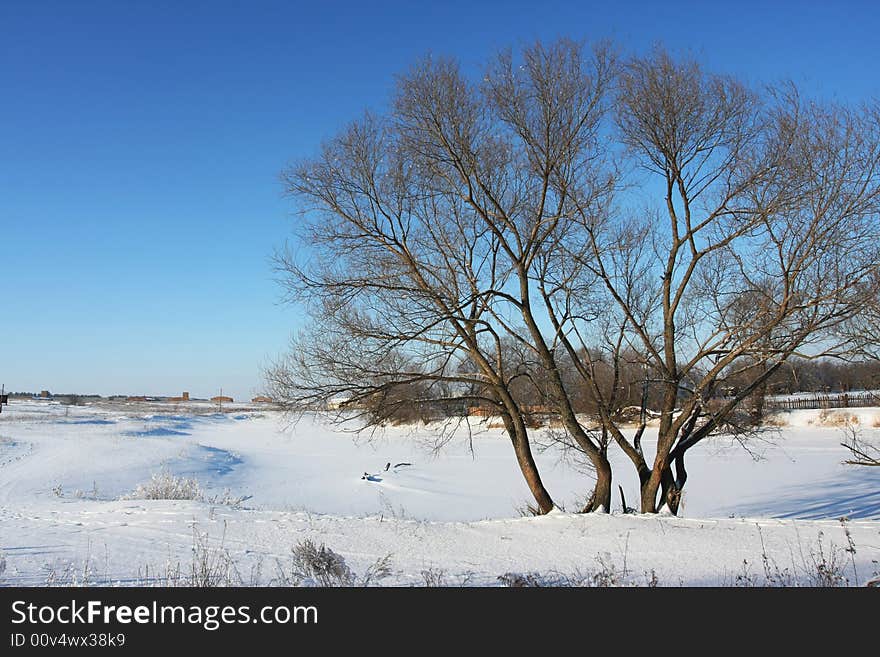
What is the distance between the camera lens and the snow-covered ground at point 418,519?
7477 millimetres

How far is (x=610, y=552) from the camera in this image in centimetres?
862

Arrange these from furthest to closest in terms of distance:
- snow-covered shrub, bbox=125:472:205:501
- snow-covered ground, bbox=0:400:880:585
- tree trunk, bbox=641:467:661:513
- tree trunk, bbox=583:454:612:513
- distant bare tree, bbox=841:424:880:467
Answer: snow-covered shrub, bbox=125:472:205:501 → tree trunk, bbox=583:454:612:513 → tree trunk, bbox=641:467:661:513 → distant bare tree, bbox=841:424:880:467 → snow-covered ground, bbox=0:400:880:585

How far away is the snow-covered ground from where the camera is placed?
294 inches

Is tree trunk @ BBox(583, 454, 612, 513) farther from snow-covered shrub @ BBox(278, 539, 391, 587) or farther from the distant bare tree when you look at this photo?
snow-covered shrub @ BBox(278, 539, 391, 587)

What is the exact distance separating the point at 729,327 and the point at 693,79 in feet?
15.1

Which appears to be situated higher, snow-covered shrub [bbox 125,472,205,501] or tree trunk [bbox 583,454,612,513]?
tree trunk [bbox 583,454,612,513]

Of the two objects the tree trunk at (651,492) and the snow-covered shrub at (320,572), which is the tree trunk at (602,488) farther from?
the snow-covered shrub at (320,572)

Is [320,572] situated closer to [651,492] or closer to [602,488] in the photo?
[602,488]

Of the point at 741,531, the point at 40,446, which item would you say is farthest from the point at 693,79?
the point at 40,446

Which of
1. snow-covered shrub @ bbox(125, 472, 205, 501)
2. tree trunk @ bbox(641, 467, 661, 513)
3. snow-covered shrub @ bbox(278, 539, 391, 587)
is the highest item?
snow-covered shrub @ bbox(278, 539, 391, 587)

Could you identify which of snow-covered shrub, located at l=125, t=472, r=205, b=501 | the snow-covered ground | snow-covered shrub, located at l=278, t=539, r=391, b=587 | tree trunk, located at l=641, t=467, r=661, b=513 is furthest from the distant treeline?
snow-covered shrub, located at l=125, t=472, r=205, b=501

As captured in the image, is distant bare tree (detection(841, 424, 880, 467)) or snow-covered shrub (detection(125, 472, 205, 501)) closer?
distant bare tree (detection(841, 424, 880, 467))

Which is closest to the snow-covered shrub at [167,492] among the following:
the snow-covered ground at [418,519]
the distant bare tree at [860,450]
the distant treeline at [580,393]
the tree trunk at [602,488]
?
the snow-covered ground at [418,519]
